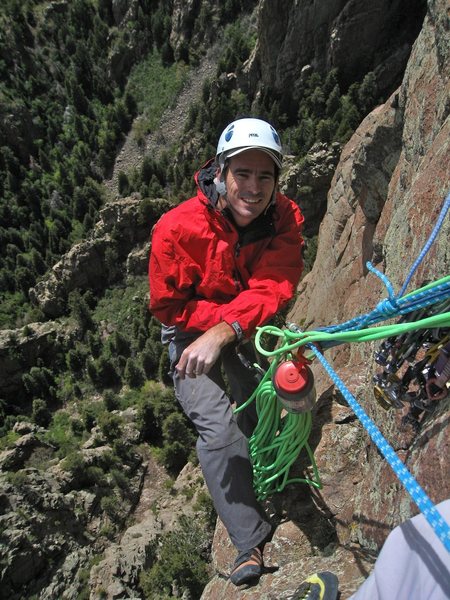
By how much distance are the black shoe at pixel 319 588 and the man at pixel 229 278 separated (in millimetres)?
572

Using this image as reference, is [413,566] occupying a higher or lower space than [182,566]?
higher

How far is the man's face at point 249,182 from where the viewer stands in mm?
2973

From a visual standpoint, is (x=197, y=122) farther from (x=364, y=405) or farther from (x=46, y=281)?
(x=364, y=405)

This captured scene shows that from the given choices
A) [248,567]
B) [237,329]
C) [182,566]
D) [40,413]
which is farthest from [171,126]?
[248,567]

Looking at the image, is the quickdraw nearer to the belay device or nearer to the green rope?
the belay device

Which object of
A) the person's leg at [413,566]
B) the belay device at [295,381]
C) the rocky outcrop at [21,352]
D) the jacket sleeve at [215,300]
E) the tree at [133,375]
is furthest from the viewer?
the rocky outcrop at [21,352]

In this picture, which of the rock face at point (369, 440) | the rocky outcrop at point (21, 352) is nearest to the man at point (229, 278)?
the rock face at point (369, 440)

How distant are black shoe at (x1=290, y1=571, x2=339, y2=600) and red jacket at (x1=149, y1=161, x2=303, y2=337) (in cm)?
148

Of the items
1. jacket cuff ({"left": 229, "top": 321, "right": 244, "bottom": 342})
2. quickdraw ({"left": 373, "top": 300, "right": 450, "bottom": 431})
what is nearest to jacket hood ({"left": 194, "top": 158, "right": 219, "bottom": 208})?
jacket cuff ({"left": 229, "top": 321, "right": 244, "bottom": 342})

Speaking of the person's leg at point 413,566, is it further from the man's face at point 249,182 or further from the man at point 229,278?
the man's face at point 249,182

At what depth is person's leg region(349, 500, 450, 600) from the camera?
3.27 feet

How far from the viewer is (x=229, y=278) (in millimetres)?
3082

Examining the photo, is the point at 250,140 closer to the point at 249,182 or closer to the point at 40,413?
the point at 249,182

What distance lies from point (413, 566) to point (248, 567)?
206cm
